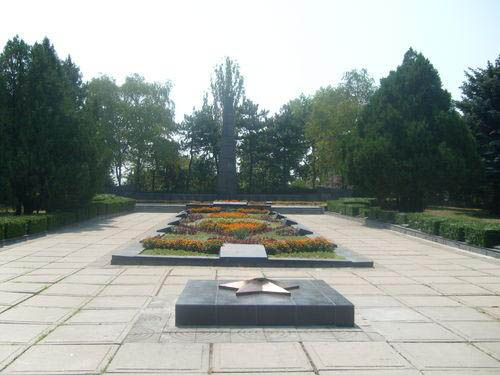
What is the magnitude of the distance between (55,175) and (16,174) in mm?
1399

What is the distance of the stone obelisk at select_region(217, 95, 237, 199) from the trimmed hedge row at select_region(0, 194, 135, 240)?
10049 millimetres

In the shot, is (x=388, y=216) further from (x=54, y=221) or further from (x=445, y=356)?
(x=445, y=356)

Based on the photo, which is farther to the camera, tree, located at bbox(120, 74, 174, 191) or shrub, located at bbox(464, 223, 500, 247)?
tree, located at bbox(120, 74, 174, 191)

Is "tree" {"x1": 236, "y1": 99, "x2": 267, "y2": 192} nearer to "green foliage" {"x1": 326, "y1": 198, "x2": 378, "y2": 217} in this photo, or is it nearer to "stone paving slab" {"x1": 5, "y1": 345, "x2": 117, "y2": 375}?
"green foliage" {"x1": 326, "y1": 198, "x2": 378, "y2": 217}

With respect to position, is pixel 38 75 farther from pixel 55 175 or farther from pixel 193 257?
pixel 193 257

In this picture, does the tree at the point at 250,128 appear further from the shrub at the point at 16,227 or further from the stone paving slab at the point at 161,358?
the stone paving slab at the point at 161,358

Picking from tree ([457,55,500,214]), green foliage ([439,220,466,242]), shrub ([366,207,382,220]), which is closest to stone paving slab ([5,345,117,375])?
green foliage ([439,220,466,242])

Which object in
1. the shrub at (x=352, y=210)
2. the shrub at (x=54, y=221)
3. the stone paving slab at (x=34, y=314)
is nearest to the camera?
the stone paving slab at (x=34, y=314)

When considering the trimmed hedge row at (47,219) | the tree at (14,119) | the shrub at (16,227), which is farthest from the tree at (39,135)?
the shrub at (16,227)

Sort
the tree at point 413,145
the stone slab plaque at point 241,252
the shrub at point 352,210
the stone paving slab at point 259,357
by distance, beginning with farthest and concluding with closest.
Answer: the shrub at point 352,210
the tree at point 413,145
the stone slab plaque at point 241,252
the stone paving slab at point 259,357

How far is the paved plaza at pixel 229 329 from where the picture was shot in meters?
4.54

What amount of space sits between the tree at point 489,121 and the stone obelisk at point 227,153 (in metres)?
15.7

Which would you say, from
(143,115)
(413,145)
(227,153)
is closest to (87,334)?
(413,145)

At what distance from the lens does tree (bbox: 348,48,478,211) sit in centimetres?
2086
